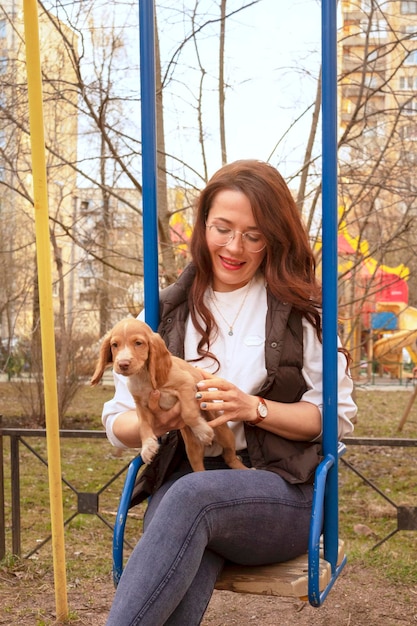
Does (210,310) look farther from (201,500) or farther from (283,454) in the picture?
(201,500)

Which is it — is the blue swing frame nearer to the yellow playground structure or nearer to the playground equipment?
the yellow playground structure

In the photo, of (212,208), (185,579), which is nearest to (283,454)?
(185,579)

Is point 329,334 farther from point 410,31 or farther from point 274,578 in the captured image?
point 410,31

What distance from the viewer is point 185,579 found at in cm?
211

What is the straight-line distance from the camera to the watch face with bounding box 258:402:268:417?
7.81 ft

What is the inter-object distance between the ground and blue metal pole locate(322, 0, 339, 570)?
1.55 meters

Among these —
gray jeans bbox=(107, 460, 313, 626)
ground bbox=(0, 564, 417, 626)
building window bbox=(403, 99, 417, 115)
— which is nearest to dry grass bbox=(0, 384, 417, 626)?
ground bbox=(0, 564, 417, 626)

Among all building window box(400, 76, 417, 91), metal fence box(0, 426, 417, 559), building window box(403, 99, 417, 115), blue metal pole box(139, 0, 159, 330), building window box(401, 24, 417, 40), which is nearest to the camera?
blue metal pole box(139, 0, 159, 330)

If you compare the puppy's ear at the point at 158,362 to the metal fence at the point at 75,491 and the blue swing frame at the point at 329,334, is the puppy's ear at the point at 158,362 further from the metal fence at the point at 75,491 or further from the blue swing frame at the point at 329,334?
the metal fence at the point at 75,491

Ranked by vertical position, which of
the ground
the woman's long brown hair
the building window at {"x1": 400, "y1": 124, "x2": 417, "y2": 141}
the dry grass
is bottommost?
the dry grass

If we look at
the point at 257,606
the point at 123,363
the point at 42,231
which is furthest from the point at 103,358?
the point at 257,606

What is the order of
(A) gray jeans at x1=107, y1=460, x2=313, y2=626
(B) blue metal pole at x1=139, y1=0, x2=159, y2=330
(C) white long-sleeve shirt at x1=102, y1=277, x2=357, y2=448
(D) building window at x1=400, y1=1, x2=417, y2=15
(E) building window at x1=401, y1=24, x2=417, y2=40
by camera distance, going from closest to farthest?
(A) gray jeans at x1=107, y1=460, x2=313, y2=626 → (C) white long-sleeve shirt at x1=102, y1=277, x2=357, y2=448 → (B) blue metal pole at x1=139, y1=0, x2=159, y2=330 → (E) building window at x1=401, y1=24, x2=417, y2=40 → (D) building window at x1=400, y1=1, x2=417, y2=15

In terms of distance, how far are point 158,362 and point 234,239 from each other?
55 centimetres

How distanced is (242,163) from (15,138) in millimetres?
4509
